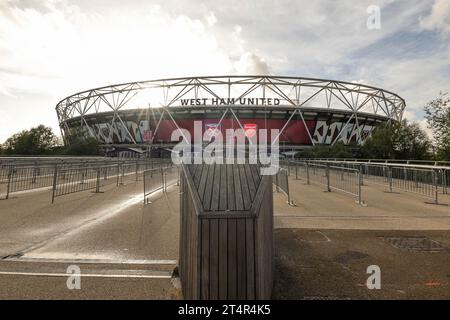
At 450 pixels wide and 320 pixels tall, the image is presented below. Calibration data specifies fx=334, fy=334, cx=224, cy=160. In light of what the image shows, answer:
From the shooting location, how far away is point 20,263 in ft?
17.6

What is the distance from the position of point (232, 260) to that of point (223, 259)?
0.09m

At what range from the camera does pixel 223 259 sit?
3.37 metres

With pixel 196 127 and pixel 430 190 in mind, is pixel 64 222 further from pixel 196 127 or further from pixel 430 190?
pixel 196 127

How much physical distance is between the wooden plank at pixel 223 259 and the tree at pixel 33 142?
66.0 m

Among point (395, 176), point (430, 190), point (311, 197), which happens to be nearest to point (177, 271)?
point (311, 197)

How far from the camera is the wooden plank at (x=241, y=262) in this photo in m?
3.35

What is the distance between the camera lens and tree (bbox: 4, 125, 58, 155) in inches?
2402

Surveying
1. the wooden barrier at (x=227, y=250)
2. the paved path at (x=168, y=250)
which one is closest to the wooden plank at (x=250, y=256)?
the wooden barrier at (x=227, y=250)

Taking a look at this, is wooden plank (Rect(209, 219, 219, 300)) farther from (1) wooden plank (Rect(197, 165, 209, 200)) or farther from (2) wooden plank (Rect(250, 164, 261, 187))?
(2) wooden plank (Rect(250, 164, 261, 187))

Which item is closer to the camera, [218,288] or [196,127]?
[218,288]

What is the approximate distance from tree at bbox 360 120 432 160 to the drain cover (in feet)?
87.5

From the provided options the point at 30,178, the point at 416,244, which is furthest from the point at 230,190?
the point at 30,178

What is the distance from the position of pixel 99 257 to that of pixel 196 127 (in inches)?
2892

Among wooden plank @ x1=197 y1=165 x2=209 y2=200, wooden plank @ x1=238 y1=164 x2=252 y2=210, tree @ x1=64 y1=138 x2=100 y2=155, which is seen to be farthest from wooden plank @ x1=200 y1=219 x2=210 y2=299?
tree @ x1=64 y1=138 x2=100 y2=155
